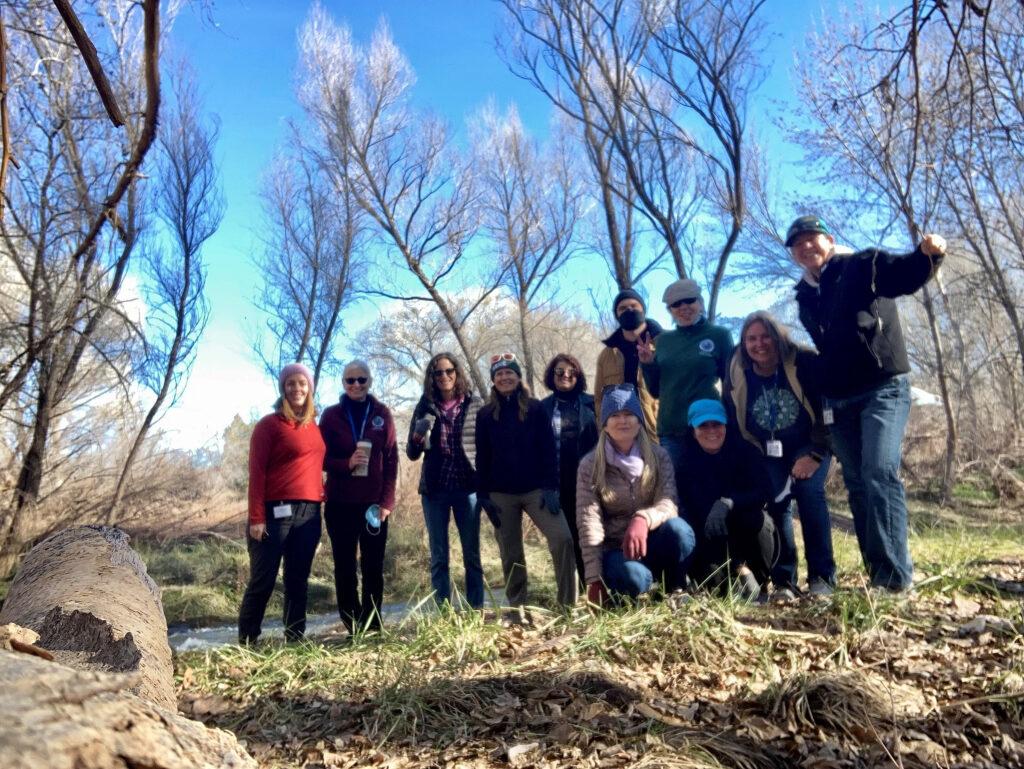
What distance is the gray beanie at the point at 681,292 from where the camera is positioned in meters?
4.61

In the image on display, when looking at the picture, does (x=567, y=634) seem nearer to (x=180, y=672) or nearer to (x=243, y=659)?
(x=243, y=659)

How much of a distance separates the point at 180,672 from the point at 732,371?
3451 mm

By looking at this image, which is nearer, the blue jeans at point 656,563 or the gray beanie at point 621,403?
the blue jeans at point 656,563

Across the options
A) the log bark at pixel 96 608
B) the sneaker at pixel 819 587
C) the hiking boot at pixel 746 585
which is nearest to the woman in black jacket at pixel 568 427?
the hiking boot at pixel 746 585

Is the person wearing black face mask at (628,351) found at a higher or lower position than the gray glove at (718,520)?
higher

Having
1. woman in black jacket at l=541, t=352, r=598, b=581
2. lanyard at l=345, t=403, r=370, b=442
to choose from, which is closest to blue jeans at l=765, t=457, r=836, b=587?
woman in black jacket at l=541, t=352, r=598, b=581

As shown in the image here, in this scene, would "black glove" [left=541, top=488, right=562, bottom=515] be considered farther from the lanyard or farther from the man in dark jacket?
the man in dark jacket

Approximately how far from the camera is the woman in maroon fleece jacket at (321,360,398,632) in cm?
501

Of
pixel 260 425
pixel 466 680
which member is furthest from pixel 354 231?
pixel 466 680

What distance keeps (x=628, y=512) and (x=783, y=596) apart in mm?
929

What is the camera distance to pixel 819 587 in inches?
156

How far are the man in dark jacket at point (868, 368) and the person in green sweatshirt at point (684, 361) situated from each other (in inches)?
26.3

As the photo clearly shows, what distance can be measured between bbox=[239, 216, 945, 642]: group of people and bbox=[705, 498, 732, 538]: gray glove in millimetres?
13

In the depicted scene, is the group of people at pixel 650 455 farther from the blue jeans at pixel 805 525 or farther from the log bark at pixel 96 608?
the log bark at pixel 96 608
